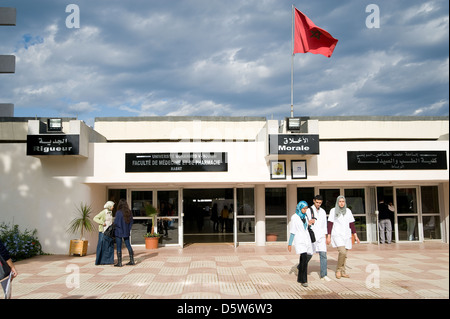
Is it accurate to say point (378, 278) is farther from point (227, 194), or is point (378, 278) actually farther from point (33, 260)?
point (33, 260)

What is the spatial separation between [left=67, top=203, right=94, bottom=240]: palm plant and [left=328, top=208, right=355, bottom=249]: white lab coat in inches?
299

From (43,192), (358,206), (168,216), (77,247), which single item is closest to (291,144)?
(358,206)

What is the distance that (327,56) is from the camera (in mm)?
13469

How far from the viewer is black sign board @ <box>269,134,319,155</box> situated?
11930 millimetres

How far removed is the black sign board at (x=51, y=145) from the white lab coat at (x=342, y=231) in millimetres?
8006

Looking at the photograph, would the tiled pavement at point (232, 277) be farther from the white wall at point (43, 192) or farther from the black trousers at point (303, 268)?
the white wall at point (43, 192)

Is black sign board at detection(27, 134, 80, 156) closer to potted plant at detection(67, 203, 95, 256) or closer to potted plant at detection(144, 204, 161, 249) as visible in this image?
potted plant at detection(67, 203, 95, 256)

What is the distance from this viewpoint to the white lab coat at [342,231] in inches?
322

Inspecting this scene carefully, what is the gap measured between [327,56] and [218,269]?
8.50 metres

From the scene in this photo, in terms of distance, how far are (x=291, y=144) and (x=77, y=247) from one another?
7472mm

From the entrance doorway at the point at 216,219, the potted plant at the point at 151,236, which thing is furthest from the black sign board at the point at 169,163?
the entrance doorway at the point at 216,219

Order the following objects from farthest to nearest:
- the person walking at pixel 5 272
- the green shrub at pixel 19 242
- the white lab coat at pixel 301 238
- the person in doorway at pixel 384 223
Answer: the person in doorway at pixel 384 223, the green shrub at pixel 19 242, the white lab coat at pixel 301 238, the person walking at pixel 5 272

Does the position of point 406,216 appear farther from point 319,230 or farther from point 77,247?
point 77,247
